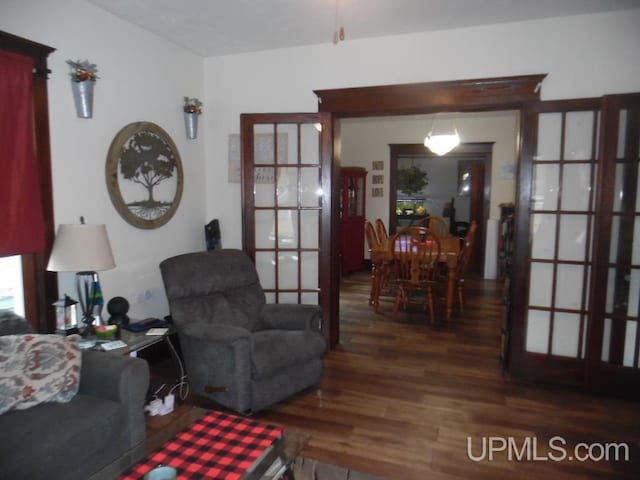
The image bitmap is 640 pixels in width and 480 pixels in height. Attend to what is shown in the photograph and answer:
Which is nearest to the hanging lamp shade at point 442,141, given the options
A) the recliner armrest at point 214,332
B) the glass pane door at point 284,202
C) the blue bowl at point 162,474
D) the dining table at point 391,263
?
the dining table at point 391,263

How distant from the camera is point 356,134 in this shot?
7.78 m

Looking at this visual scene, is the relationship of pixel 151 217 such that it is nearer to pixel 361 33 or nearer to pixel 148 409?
pixel 148 409

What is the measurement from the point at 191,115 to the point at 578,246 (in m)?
3.31

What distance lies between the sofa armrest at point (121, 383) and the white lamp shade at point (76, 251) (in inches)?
20.3

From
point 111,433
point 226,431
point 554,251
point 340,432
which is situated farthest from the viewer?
point 554,251

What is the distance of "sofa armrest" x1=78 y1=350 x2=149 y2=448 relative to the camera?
6.72 ft

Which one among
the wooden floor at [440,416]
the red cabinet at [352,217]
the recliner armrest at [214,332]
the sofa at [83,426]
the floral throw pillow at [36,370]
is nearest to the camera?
the sofa at [83,426]

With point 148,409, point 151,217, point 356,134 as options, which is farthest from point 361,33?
point 356,134

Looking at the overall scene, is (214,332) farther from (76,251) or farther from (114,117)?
(114,117)

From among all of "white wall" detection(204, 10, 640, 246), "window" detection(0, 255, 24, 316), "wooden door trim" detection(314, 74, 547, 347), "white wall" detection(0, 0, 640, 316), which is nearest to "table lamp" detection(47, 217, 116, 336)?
"window" detection(0, 255, 24, 316)

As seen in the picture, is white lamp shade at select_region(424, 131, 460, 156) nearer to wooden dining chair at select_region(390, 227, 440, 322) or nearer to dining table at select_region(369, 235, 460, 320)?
dining table at select_region(369, 235, 460, 320)

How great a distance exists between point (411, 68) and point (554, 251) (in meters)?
1.80

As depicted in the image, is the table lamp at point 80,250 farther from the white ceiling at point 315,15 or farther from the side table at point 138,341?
the white ceiling at point 315,15

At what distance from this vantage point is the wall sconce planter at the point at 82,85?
268 centimetres
